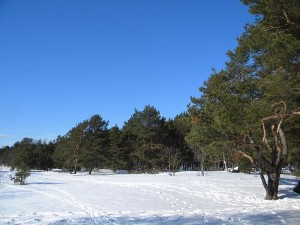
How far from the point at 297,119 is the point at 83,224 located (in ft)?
29.9

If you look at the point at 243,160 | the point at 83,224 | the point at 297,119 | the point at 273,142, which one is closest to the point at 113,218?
the point at 83,224

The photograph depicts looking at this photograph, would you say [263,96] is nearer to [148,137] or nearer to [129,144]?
[148,137]

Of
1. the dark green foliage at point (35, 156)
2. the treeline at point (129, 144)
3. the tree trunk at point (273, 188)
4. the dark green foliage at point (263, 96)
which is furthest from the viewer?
the dark green foliage at point (35, 156)

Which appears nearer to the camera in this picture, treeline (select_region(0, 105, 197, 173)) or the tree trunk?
the tree trunk

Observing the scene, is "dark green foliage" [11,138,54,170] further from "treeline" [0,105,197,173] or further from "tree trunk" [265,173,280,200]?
"tree trunk" [265,173,280,200]

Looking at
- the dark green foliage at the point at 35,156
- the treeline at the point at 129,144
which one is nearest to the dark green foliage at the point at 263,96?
the treeline at the point at 129,144

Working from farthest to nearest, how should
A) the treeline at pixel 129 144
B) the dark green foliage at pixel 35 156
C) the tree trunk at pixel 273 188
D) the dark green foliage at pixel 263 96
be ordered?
the dark green foliage at pixel 35 156
the treeline at pixel 129 144
the tree trunk at pixel 273 188
the dark green foliage at pixel 263 96

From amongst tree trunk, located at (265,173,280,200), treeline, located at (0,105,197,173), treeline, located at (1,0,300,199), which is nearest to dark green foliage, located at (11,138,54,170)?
treeline, located at (0,105,197,173)

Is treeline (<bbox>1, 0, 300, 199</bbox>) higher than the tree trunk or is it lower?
higher

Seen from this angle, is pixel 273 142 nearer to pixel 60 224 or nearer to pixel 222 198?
pixel 222 198

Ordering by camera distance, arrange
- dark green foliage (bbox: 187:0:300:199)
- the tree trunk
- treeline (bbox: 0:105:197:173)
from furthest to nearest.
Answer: treeline (bbox: 0:105:197:173)
the tree trunk
dark green foliage (bbox: 187:0:300:199)

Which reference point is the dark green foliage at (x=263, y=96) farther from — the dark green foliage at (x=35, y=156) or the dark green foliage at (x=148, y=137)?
the dark green foliage at (x=35, y=156)

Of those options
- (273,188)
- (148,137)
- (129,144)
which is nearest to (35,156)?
(129,144)

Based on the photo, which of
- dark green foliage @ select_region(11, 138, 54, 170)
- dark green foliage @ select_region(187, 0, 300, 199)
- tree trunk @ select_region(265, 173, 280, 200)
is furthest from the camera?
dark green foliage @ select_region(11, 138, 54, 170)
